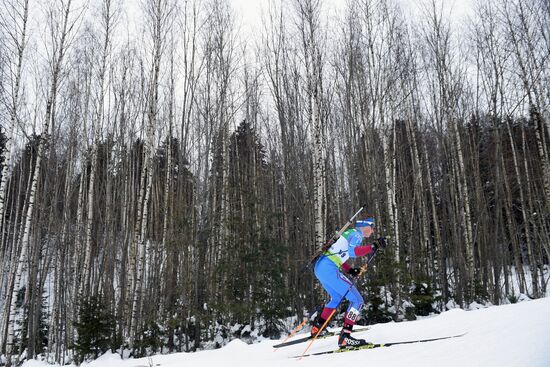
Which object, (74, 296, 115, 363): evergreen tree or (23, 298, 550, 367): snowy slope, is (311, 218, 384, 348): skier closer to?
(23, 298, 550, 367): snowy slope

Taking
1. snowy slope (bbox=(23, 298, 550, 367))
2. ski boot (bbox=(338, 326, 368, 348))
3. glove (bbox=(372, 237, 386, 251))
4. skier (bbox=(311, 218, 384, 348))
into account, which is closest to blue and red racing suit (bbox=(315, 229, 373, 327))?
skier (bbox=(311, 218, 384, 348))

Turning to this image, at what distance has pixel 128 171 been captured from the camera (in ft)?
53.0

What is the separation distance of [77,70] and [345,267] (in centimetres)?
1411

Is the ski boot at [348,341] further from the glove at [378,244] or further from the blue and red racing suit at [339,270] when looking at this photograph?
the glove at [378,244]

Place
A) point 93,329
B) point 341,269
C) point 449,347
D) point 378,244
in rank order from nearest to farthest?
point 449,347 → point 378,244 → point 341,269 → point 93,329

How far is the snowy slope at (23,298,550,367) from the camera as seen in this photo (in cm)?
289

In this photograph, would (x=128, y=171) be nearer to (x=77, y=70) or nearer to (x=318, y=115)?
(x=77, y=70)

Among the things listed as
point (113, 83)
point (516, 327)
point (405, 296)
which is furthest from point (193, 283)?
point (113, 83)

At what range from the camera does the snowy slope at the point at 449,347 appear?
2.89 meters

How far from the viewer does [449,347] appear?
142 inches

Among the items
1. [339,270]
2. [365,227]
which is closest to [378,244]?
[365,227]

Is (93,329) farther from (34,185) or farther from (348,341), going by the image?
(348,341)

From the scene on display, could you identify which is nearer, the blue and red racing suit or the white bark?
the blue and red racing suit

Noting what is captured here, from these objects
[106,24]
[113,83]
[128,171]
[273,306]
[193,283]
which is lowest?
[273,306]
